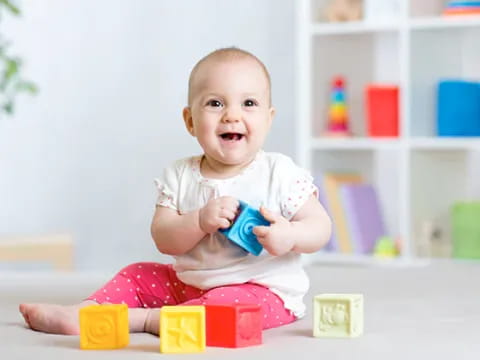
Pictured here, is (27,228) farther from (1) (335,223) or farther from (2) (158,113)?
(1) (335,223)

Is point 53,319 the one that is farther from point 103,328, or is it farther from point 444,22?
point 444,22

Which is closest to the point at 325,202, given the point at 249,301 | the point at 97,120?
the point at 97,120

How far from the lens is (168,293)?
145 cm

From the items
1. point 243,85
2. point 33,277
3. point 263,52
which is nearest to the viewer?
point 243,85

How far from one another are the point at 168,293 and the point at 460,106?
170 cm

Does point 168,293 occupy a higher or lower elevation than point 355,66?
lower

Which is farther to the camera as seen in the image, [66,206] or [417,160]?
[66,206]

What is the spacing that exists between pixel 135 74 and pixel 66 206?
0.54 metres

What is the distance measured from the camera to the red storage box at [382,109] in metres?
3.02

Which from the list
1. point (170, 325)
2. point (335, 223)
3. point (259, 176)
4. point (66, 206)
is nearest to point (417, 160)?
point (335, 223)

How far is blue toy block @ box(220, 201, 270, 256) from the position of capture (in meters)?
1.25

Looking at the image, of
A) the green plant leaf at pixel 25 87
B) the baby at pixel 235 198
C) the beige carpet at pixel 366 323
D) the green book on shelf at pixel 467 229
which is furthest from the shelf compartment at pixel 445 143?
the baby at pixel 235 198

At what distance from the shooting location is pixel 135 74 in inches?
139

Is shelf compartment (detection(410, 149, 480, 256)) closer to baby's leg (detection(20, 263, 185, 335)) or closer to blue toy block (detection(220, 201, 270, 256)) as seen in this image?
baby's leg (detection(20, 263, 185, 335))
